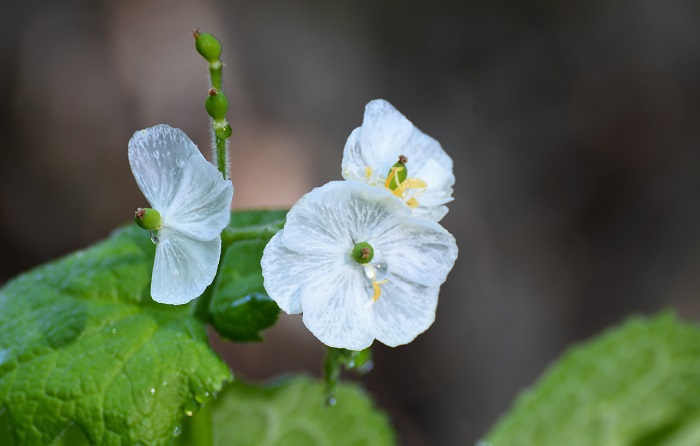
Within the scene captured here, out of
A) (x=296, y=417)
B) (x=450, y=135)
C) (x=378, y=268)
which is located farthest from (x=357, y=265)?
(x=450, y=135)

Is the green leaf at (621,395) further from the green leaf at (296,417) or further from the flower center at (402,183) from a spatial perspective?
the flower center at (402,183)

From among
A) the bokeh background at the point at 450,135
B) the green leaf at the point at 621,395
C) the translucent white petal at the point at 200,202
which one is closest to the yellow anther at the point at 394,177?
the translucent white petal at the point at 200,202

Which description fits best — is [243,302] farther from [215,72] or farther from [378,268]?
[215,72]

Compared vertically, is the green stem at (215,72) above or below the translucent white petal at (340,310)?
above

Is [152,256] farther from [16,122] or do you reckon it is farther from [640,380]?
[16,122]

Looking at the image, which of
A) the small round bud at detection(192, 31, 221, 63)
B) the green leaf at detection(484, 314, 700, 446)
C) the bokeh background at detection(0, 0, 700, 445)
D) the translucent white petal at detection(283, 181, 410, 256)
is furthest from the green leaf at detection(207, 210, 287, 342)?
the bokeh background at detection(0, 0, 700, 445)

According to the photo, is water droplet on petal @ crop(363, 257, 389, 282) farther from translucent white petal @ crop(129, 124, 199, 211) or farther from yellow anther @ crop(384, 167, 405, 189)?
translucent white petal @ crop(129, 124, 199, 211)
